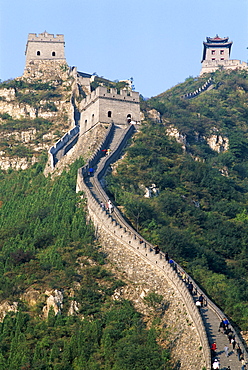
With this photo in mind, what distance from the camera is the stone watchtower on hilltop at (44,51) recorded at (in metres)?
89.2

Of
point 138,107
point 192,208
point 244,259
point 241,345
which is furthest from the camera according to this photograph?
point 138,107

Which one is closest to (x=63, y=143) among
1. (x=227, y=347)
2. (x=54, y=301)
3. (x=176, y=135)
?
(x=176, y=135)

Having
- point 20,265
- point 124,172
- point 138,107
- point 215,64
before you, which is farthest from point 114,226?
point 215,64

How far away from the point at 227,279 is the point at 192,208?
1238 cm

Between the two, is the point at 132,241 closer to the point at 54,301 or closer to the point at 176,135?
the point at 54,301

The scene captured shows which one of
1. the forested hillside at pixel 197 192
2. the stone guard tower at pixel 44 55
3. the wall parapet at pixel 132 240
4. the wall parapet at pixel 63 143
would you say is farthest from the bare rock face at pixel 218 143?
the wall parapet at pixel 132 240

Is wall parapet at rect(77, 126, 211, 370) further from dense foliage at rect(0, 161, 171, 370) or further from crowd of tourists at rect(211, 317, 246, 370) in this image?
dense foliage at rect(0, 161, 171, 370)

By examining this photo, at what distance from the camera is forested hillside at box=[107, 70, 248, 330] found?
1882 inches

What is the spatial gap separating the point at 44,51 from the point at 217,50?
36958 millimetres

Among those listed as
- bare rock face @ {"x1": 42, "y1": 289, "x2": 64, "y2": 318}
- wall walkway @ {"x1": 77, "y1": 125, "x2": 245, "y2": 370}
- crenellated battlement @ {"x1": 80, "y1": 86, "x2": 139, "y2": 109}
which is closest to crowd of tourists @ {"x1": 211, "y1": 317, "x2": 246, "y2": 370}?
wall walkway @ {"x1": 77, "y1": 125, "x2": 245, "y2": 370}

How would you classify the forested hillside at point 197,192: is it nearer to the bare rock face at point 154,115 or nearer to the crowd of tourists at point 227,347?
the bare rock face at point 154,115

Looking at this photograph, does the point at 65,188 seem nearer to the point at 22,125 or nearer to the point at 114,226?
the point at 114,226

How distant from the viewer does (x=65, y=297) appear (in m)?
43.9

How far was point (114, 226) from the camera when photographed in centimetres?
4841
